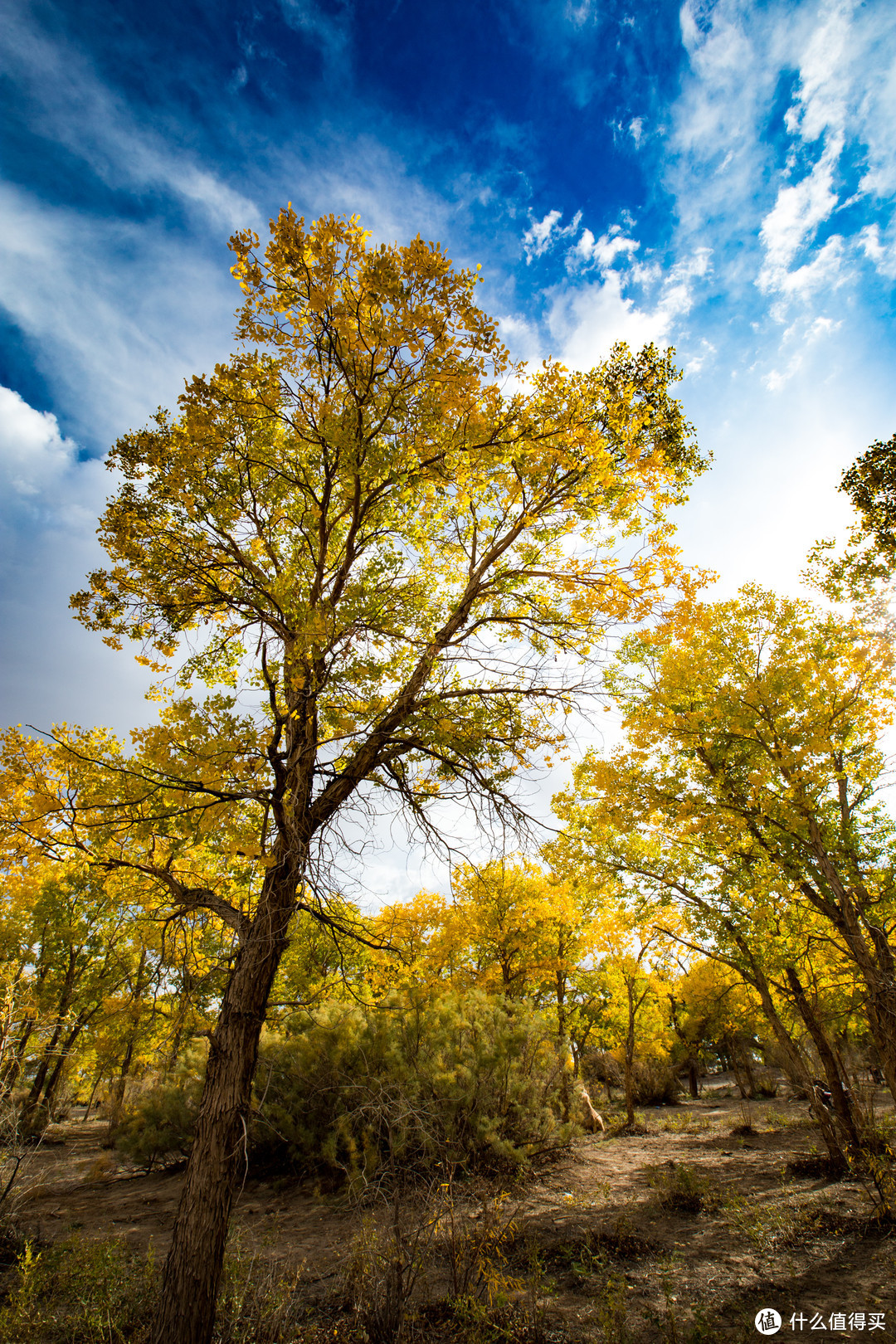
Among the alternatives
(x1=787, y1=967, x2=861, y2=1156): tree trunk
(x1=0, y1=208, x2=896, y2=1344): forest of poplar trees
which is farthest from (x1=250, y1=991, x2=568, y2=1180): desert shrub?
(x1=787, y1=967, x2=861, y2=1156): tree trunk

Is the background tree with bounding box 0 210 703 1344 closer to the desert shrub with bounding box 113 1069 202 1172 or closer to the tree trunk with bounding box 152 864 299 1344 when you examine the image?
the tree trunk with bounding box 152 864 299 1344

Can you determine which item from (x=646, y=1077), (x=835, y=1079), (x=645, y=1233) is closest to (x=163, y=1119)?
(x=645, y=1233)

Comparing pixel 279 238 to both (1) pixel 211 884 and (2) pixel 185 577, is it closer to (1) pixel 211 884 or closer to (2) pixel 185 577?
(2) pixel 185 577

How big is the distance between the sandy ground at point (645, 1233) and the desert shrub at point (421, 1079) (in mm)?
588

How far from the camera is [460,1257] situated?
4227mm

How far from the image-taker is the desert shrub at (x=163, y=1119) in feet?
30.4

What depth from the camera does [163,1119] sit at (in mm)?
9414

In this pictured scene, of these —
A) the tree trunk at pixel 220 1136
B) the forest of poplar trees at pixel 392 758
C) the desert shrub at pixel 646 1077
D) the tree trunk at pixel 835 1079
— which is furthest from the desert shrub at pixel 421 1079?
the desert shrub at pixel 646 1077

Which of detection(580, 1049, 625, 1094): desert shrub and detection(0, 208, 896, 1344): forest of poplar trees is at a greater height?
detection(0, 208, 896, 1344): forest of poplar trees

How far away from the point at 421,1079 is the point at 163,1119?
5588 millimetres

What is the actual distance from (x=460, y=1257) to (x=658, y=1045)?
21731mm

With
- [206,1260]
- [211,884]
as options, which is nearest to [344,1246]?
[206,1260]

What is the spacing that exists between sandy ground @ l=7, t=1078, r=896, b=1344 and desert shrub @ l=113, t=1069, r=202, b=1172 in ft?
1.92

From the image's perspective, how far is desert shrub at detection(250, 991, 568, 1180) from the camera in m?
7.72
